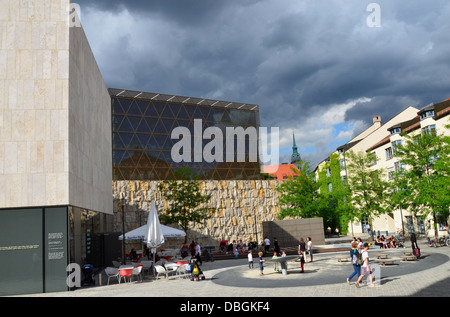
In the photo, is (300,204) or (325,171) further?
(325,171)

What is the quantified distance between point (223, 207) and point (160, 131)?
41.4ft

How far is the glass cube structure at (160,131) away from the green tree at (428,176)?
2349 cm

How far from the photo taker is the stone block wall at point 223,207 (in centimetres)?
4484

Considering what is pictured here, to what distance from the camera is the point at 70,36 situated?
18.6 metres

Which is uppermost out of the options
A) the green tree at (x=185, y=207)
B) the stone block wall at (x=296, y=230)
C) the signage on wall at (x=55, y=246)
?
the green tree at (x=185, y=207)

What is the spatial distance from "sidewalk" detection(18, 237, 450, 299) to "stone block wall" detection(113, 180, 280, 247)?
80.0ft

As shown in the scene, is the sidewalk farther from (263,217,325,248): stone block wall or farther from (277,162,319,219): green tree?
(277,162,319,219): green tree

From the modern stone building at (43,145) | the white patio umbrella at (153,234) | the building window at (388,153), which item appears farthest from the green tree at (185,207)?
the building window at (388,153)

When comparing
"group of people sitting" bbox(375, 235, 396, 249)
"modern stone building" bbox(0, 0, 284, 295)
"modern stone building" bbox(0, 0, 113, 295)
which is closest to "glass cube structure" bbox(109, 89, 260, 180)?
"group of people sitting" bbox(375, 235, 396, 249)

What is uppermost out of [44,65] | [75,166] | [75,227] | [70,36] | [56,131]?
[70,36]

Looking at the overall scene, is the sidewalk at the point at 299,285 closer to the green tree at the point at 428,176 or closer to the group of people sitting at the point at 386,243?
the green tree at the point at 428,176

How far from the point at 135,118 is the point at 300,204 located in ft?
75.5

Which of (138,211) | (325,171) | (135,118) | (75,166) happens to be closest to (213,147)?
(135,118)
